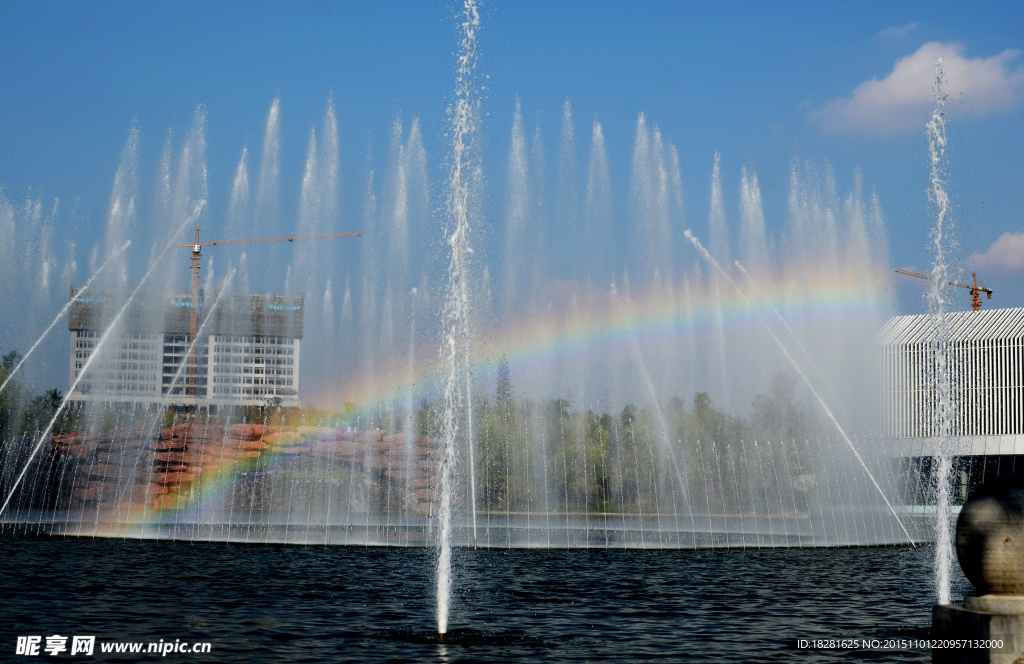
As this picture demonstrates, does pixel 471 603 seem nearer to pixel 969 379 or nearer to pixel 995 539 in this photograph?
pixel 995 539

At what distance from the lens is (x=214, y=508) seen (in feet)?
145

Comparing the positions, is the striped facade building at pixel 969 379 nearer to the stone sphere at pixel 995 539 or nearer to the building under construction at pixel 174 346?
the building under construction at pixel 174 346

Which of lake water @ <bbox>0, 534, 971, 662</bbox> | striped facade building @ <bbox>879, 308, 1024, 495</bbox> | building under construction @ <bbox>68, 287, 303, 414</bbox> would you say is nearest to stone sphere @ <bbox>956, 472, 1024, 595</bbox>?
lake water @ <bbox>0, 534, 971, 662</bbox>

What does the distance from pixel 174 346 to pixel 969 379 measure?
14075 cm

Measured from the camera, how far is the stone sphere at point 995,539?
32.2 feet

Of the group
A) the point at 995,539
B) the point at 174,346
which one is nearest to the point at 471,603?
the point at 995,539

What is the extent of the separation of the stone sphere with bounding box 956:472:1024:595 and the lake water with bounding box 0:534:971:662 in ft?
11.0

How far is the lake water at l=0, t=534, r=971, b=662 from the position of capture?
13.5 metres

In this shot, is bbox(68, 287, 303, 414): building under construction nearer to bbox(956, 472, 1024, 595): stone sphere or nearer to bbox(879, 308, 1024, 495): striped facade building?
bbox(956, 472, 1024, 595): stone sphere

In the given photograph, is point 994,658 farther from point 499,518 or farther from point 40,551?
point 499,518

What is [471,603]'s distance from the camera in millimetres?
17641

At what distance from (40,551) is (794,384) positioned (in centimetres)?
3926

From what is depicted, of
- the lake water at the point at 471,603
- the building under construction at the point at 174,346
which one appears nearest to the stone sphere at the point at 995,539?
the lake water at the point at 471,603

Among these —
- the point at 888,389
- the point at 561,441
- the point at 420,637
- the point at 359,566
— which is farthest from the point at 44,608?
the point at 888,389
